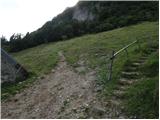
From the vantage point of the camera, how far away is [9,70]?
56.3ft

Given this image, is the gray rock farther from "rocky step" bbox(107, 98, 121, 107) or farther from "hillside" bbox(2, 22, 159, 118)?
"rocky step" bbox(107, 98, 121, 107)

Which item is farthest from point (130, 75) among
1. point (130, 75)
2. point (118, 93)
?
point (118, 93)

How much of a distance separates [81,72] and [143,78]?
475 centimetres

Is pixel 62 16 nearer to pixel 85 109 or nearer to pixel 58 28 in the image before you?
pixel 58 28

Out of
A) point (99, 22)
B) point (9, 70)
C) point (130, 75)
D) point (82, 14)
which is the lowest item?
point (130, 75)

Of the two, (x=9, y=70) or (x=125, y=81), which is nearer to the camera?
(x=125, y=81)

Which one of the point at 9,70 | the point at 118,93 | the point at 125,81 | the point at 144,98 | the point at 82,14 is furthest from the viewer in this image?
the point at 82,14

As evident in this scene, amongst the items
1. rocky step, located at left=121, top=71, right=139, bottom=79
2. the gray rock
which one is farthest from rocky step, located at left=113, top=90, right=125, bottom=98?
rocky step, located at left=121, top=71, right=139, bottom=79

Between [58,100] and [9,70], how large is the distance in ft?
16.8

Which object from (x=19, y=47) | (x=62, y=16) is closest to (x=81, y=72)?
(x=19, y=47)

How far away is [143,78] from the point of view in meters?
13.5

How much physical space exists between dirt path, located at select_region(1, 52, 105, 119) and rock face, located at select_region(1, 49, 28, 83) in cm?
139

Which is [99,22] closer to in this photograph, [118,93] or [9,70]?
[9,70]

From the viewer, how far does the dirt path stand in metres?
11.7
